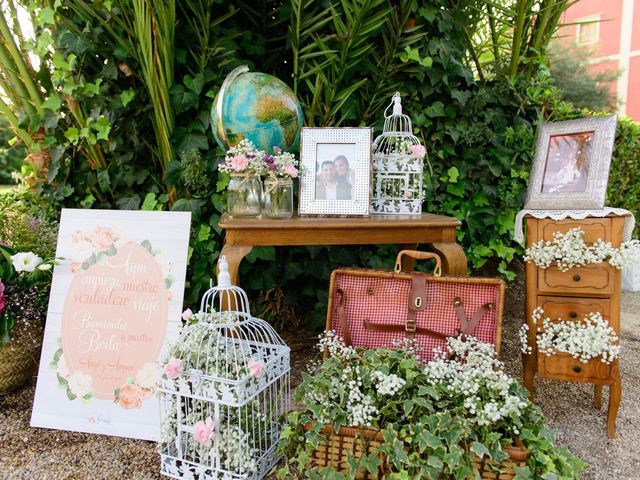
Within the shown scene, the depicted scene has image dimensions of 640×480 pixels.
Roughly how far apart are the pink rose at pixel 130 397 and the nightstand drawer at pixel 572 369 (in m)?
1.75

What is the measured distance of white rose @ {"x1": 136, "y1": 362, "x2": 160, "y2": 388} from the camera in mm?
1938

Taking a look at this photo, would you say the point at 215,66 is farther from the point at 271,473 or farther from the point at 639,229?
the point at 639,229

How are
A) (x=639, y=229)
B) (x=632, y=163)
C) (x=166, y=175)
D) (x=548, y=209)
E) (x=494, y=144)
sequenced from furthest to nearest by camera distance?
(x=639, y=229) < (x=632, y=163) < (x=494, y=144) < (x=166, y=175) < (x=548, y=209)

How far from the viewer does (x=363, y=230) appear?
193 cm

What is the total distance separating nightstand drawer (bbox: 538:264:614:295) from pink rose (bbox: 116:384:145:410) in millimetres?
1813

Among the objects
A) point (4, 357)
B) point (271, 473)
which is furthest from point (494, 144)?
point (4, 357)

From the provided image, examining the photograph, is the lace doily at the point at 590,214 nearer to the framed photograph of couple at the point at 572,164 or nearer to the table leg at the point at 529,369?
the framed photograph of couple at the point at 572,164

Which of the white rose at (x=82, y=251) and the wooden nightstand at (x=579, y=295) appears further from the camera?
the white rose at (x=82, y=251)

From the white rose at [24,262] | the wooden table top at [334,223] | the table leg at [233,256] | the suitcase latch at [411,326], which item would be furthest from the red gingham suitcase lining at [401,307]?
the white rose at [24,262]

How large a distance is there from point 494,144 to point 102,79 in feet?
8.01

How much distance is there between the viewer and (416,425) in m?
1.44

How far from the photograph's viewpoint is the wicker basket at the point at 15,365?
220 centimetres

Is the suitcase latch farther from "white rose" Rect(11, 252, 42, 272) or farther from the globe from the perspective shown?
"white rose" Rect(11, 252, 42, 272)

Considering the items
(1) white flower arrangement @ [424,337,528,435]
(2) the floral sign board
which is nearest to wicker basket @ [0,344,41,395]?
(2) the floral sign board
